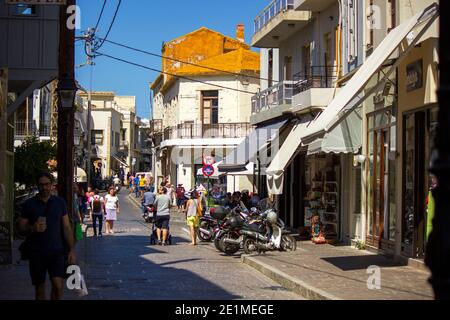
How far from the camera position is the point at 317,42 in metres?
25.7

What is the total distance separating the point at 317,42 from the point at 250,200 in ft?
25.6

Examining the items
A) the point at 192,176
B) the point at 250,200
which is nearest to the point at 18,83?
the point at 250,200

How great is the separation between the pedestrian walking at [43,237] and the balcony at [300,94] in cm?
1510

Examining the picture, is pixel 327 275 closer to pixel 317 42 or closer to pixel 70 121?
pixel 70 121

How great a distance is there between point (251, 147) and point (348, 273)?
47.8ft

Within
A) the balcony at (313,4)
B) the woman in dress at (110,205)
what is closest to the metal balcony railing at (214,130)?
the woman in dress at (110,205)

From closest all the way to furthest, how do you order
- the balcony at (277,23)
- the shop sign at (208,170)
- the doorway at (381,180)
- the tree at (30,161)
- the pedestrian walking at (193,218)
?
the doorway at (381,180), the pedestrian walking at (193,218), the tree at (30,161), the balcony at (277,23), the shop sign at (208,170)

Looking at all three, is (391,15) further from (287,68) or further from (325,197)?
(287,68)

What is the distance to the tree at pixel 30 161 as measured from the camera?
2638cm

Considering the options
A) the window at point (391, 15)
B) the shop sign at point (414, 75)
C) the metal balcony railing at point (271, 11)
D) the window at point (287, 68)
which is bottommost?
the shop sign at point (414, 75)

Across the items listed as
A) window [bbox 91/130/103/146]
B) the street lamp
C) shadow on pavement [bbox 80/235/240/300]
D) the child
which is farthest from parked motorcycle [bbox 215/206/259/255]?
window [bbox 91/130/103/146]

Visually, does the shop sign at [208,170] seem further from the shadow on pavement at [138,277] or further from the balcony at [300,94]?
the shadow on pavement at [138,277]

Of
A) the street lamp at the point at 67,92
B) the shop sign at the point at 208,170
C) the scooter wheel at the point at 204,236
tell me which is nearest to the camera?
the street lamp at the point at 67,92

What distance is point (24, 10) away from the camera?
19.0 metres
